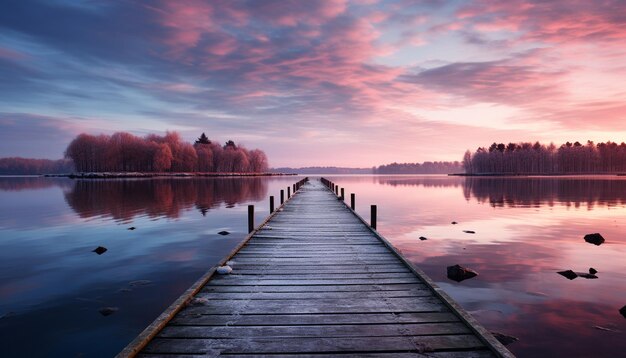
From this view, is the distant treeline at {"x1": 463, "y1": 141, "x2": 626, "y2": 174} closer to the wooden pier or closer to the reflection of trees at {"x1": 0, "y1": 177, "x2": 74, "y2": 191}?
the reflection of trees at {"x1": 0, "y1": 177, "x2": 74, "y2": 191}

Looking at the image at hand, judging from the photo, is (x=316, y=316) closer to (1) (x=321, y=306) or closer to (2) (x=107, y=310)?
(1) (x=321, y=306)

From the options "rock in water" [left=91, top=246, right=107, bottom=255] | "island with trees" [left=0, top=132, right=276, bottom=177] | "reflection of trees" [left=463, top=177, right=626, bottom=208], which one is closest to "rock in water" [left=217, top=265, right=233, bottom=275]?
"rock in water" [left=91, top=246, right=107, bottom=255]

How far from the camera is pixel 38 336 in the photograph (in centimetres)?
752

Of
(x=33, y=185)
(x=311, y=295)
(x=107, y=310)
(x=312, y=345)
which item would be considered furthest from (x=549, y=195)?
(x=33, y=185)

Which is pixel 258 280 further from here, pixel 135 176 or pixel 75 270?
pixel 135 176

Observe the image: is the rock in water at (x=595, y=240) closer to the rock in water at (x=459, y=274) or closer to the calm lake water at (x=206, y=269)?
the calm lake water at (x=206, y=269)

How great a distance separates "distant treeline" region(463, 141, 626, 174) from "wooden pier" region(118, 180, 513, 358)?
167 metres

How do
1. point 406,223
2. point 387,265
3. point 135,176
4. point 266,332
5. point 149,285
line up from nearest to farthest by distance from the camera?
1. point 266,332
2. point 387,265
3. point 149,285
4. point 406,223
5. point 135,176

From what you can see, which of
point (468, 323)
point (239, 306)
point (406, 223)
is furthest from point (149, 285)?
point (406, 223)

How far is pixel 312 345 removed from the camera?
4801mm

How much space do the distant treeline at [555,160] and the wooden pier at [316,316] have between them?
167 metres

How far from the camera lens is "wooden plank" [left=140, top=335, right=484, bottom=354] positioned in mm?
4688

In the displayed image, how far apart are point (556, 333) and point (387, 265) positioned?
12.5 ft

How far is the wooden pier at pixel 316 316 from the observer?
15.5ft
